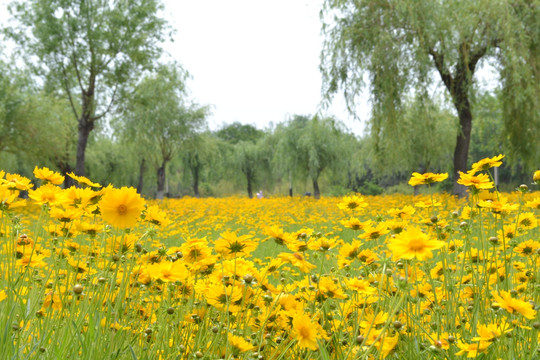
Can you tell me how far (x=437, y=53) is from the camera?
7656 mm

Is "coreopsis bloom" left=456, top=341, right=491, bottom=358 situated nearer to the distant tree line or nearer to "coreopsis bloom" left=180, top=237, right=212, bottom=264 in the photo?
"coreopsis bloom" left=180, top=237, right=212, bottom=264

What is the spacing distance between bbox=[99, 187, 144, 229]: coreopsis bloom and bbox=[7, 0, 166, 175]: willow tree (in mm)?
10426

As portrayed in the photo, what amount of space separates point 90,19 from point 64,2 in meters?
0.67

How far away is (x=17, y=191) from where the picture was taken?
1.10 meters

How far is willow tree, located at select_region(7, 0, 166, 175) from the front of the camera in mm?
10109

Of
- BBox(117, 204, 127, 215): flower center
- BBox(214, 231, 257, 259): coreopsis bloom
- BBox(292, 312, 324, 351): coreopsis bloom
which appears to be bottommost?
BBox(292, 312, 324, 351): coreopsis bloom

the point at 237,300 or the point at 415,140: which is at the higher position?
the point at 415,140

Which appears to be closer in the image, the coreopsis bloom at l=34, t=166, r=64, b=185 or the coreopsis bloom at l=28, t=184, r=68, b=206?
the coreopsis bloom at l=28, t=184, r=68, b=206

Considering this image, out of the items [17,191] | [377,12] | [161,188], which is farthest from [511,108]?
[161,188]

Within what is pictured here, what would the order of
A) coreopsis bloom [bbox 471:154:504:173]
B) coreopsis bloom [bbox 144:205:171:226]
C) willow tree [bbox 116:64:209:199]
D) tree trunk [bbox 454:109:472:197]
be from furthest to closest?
willow tree [bbox 116:64:209:199] → tree trunk [bbox 454:109:472:197] → coreopsis bloom [bbox 471:154:504:173] → coreopsis bloom [bbox 144:205:171:226]

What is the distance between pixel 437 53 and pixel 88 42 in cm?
809

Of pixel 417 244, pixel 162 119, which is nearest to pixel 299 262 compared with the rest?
pixel 417 244

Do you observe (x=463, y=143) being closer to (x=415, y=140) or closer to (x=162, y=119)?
(x=415, y=140)

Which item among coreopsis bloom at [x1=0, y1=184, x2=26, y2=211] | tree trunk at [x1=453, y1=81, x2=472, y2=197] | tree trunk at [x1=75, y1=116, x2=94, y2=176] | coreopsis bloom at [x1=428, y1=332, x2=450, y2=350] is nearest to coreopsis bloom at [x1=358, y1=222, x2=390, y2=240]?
coreopsis bloom at [x1=428, y1=332, x2=450, y2=350]
